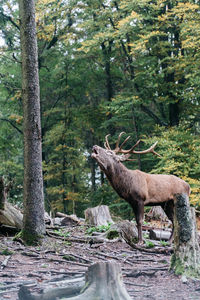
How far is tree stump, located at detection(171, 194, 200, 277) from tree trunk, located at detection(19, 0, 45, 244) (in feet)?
11.0

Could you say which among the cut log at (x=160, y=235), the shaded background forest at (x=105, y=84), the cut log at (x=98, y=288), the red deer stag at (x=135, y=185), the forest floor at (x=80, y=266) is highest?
the shaded background forest at (x=105, y=84)

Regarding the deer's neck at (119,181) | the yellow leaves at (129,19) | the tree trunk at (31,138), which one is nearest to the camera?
the tree trunk at (31,138)

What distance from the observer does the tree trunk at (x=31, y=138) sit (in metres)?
7.59

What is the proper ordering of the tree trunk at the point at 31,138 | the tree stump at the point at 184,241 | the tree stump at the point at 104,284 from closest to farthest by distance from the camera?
the tree stump at the point at 104,284
the tree stump at the point at 184,241
the tree trunk at the point at 31,138

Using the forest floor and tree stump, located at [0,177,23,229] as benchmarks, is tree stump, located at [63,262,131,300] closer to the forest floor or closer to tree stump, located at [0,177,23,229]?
the forest floor

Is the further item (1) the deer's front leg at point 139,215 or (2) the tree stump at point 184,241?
(1) the deer's front leg at point 139,215

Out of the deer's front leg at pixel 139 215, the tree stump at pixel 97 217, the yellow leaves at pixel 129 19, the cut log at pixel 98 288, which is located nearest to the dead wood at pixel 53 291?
the cut log at pixel 98 288

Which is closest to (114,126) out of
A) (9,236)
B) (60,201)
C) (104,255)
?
(60,201)

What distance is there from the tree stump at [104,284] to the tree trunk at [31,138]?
13.3 feet

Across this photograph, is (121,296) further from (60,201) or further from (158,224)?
(60,201)

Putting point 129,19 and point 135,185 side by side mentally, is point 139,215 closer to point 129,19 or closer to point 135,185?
point 135,185

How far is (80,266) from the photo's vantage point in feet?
19.2

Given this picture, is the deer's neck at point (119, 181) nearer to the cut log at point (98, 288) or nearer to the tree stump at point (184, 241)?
the tree stump at point (184, 241)

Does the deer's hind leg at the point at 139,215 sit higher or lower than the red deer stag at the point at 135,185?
lower
